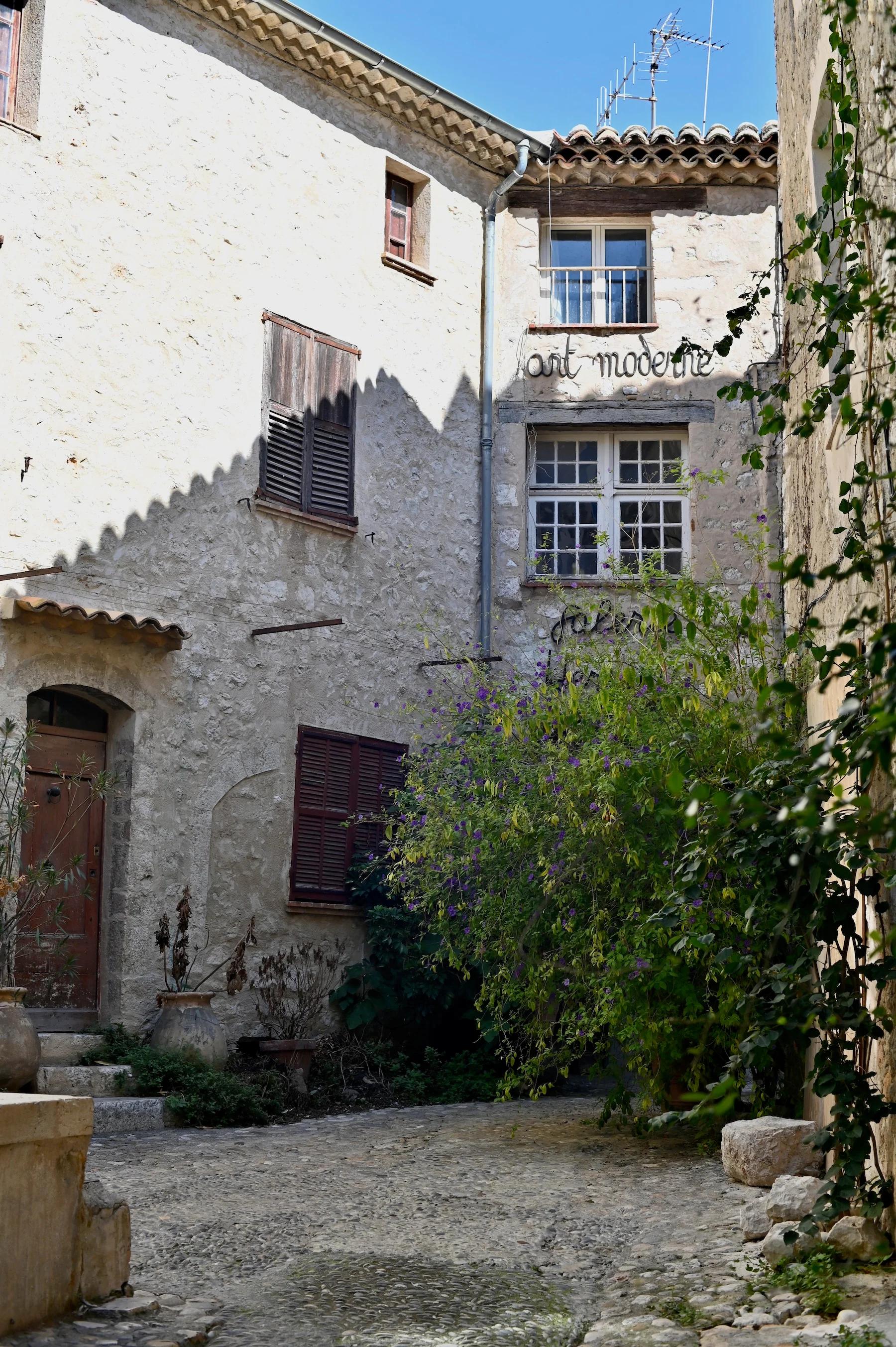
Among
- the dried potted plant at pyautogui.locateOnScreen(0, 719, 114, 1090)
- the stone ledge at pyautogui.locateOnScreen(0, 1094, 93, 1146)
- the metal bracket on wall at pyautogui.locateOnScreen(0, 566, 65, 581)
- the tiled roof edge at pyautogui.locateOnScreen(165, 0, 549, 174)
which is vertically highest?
the tiled roof edge at pyautogui.locateOnScreen(165, 0, 549, 174)

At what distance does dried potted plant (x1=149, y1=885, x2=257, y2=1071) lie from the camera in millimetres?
9312

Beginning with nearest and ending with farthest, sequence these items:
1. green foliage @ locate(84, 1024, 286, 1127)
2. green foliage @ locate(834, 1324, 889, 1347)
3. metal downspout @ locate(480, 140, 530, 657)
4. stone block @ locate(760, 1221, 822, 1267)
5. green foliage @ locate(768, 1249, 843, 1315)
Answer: green foliage @ locate(834, 1324, 889, 1347), green foliage @ locate(768, 1249, 843, 1315), stone block @ locate(760, 1221, 822, 1267), green foliage @ locate(84, 1024, 286, 1127), metal downspout @ locate(480, 140, 530, 657)

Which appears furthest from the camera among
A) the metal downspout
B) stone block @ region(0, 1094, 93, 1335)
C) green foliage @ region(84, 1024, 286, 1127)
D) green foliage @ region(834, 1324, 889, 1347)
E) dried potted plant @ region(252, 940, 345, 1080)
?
the metal downspout

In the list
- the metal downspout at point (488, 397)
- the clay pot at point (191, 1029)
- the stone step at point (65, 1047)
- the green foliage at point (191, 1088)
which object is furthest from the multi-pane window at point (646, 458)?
the stone step at point (65, 1047)

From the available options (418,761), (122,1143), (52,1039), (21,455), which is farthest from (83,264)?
(122,1143)

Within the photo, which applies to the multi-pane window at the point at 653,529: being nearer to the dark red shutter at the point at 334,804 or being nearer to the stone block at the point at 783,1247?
the dark red shutter at the point at 334,804

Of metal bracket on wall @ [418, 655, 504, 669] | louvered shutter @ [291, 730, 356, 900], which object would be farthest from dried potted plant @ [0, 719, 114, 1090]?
metal bracket on wall @ [418, 655, 504, 669]

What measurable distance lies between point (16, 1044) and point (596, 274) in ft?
28.7

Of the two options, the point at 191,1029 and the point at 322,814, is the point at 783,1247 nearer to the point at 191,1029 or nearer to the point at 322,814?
the point at 191,1029

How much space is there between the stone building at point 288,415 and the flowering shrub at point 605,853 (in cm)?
163

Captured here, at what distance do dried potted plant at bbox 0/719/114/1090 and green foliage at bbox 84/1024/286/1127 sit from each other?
24.1 inches

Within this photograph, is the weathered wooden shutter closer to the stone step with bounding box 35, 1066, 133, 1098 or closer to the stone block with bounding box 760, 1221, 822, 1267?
the stone step with bounding box 35, 1066, 133, 1098

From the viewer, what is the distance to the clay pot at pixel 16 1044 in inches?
315

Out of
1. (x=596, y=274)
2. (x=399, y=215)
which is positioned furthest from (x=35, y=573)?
(x=596, y=274)
